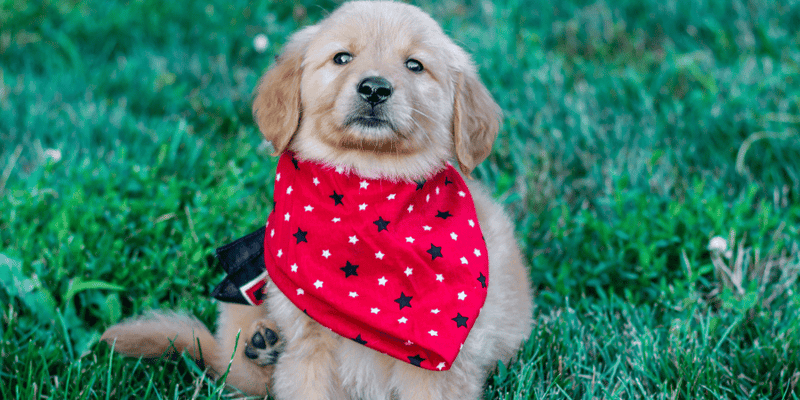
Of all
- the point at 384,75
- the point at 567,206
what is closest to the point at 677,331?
the point at 567,206

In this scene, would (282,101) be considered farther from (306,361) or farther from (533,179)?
(533,179)

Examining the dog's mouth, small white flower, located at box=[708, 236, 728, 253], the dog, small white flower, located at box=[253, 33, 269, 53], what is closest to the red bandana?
the dog

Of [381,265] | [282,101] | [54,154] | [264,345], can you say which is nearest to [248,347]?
[264,345]

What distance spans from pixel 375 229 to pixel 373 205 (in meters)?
0.08

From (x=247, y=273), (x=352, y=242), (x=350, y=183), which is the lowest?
(x=247, y=273)

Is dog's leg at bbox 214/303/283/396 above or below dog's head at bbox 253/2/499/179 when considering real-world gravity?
below

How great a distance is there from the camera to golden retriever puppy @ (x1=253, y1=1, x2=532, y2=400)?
1987mm

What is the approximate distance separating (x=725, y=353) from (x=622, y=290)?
1.88ft

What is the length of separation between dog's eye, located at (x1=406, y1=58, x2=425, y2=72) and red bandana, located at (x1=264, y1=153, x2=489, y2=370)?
39 centimetres

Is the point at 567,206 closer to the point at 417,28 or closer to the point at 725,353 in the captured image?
the point at 725,353

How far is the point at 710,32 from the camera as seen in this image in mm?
4812

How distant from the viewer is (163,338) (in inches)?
90.4

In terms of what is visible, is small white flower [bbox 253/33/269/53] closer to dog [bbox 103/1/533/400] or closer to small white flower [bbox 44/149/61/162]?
small white flower [bbox 44/149/61/162]

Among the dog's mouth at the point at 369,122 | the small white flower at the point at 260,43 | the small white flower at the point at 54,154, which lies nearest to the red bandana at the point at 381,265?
the dog's mouth at the point at 369,122
